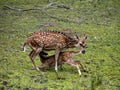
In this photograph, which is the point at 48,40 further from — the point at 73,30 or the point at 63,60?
the point at 73,30

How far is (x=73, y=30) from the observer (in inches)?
526

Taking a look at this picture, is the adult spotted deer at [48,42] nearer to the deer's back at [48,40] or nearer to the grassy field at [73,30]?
the deer's back at [48,40]

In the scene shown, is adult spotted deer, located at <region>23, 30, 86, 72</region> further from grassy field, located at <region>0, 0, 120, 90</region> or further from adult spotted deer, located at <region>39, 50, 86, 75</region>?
grassy field, located at <region>0, 0, 120, 90</region>

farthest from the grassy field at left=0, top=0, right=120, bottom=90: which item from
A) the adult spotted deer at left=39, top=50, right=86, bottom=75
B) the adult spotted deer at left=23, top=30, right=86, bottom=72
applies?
the adult spotted deer at left=23, top=30, right=86, bottom=72

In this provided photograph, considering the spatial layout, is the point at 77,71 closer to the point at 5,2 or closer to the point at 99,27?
the point at 99,27

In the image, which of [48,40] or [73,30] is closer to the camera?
[48,40]

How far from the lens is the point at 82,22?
14.9 metres

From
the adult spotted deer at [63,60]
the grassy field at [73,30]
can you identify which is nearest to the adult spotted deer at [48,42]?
the adult spotted deer at [63,60]

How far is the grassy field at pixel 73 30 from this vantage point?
7863 millimetres

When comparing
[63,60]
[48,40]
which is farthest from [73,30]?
[48,40]

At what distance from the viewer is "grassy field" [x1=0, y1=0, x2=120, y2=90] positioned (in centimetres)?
786

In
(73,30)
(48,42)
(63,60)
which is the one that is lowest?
(73,30)

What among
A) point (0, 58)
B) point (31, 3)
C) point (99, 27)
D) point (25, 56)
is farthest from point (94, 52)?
point (31, 3)

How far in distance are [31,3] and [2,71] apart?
9926 mm
